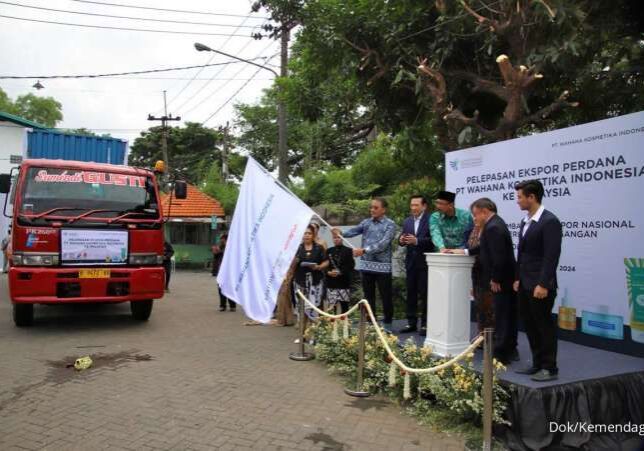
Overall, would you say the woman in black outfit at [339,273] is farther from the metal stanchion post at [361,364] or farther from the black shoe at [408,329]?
the metal stanchion post at [361,364]

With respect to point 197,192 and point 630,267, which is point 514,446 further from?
point 197,192

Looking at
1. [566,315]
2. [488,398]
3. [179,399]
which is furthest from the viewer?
[566,315]

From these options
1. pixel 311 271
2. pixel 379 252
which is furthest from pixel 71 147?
pixel 379 252

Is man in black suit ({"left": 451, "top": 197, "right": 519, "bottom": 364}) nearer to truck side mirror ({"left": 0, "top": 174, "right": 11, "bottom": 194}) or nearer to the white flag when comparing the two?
the white flag

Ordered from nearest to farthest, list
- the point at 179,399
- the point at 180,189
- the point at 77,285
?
the point at 179,399, the point at 77,285, the point at 180,189

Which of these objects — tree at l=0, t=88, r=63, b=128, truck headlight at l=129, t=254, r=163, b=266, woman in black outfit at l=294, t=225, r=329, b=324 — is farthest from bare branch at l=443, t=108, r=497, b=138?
tree at l=0, t=88, r=63, b=128

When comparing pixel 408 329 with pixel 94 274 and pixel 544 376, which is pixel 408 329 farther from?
pixel 94 274

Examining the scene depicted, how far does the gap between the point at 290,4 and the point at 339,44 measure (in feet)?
4.42

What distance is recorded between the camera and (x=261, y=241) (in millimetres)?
6523

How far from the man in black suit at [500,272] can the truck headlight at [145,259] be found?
5388 millimetres

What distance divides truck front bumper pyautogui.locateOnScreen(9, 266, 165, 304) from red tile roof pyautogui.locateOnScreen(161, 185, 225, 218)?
17.8 metres

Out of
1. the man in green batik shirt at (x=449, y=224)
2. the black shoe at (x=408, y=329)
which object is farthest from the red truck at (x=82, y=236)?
the man in green batik shirt at (x=449, y=224)

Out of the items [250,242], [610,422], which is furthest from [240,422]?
[610,422]

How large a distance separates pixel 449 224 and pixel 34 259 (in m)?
5.90
